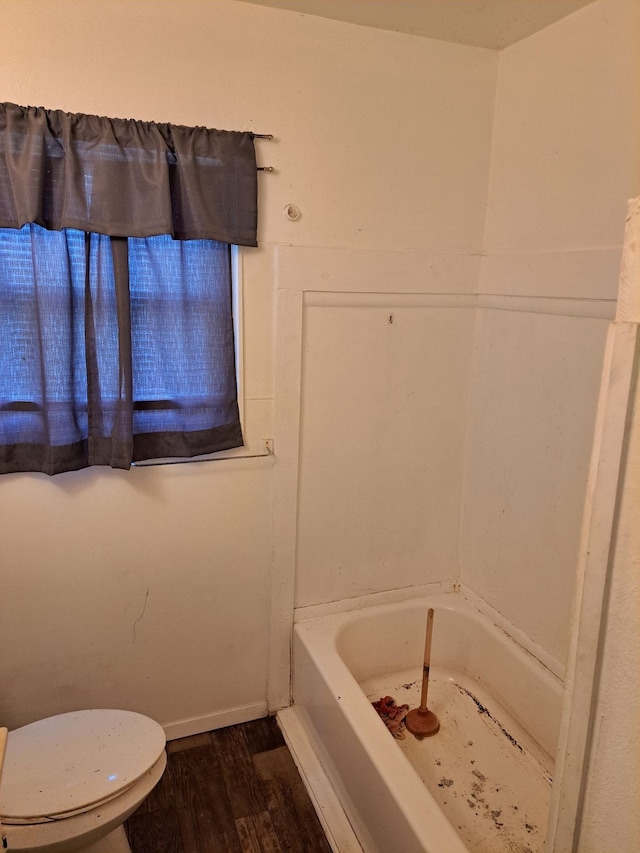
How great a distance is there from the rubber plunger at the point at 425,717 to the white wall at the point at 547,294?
37 centimetres

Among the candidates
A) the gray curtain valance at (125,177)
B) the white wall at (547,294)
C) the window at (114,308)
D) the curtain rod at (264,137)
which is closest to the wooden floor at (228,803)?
the white wall at (547,294)

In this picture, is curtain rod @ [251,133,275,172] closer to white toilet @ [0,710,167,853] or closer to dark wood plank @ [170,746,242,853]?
white toilet @ [0,710,167,853]

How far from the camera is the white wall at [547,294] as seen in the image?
5.49ft

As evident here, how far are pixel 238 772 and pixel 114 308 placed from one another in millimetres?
1583

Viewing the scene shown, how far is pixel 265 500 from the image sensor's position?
206 cm

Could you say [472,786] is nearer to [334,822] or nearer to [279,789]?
[334,822]

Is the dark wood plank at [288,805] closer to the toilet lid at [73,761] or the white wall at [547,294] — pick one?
the toilet lid at [73,761]

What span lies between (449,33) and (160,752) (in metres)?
2.33

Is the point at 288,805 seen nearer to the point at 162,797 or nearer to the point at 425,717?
the point at 162,797

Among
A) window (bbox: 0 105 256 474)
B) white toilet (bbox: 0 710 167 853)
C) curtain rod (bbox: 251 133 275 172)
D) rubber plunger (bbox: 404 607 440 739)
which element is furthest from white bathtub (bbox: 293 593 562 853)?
curtain rod (bbox: 251 133 275 172)

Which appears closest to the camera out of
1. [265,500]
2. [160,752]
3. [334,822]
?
[160,752]

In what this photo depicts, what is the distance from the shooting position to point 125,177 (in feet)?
5.31

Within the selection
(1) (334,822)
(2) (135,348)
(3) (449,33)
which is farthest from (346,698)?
(3) (449,33)

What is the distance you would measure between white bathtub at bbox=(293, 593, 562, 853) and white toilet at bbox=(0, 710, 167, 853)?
23.1 inches
